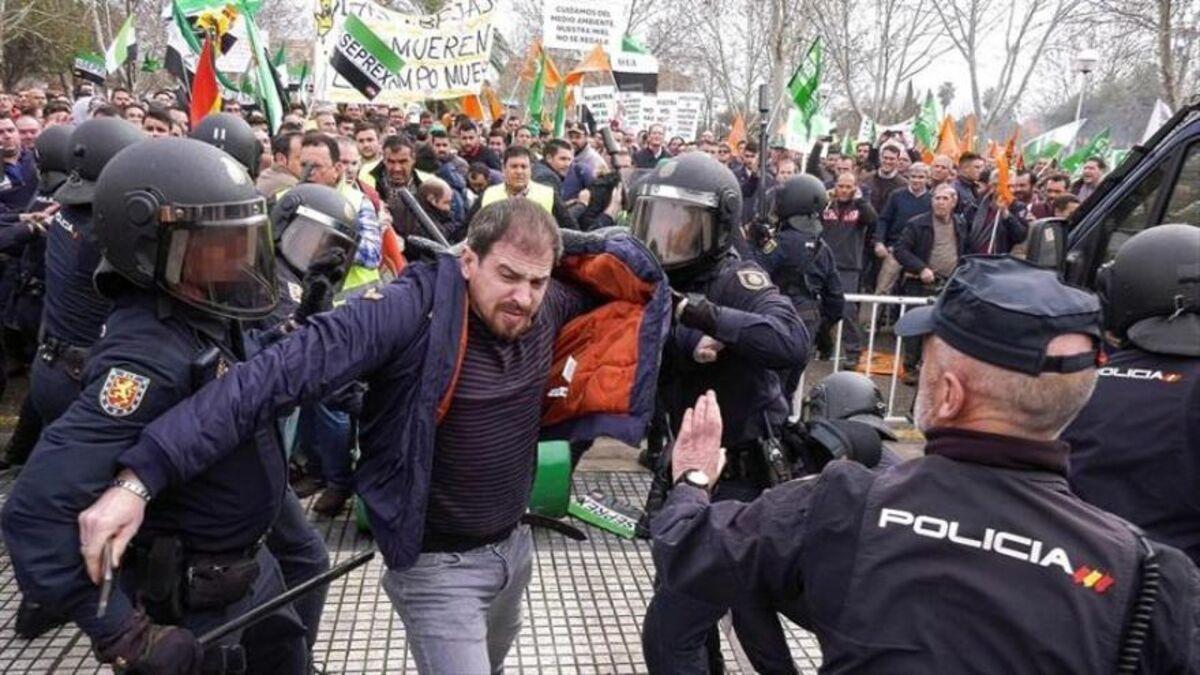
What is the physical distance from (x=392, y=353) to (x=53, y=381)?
7.31ft

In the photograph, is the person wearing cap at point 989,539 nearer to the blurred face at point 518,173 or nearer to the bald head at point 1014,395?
the bald head at point 1014,395

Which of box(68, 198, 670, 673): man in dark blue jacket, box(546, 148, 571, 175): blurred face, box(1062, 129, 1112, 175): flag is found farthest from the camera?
box(1062, 129, 1112, 175): flag

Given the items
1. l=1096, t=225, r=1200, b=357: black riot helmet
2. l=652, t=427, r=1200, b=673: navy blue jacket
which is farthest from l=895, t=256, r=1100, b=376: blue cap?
l=1096, t=225, r=1200, b=357: black riot helmet

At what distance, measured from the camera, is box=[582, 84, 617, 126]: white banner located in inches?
591

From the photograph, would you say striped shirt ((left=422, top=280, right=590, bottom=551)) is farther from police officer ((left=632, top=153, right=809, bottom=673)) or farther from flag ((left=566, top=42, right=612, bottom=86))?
flag ((left=566, top=42, right=612, bottom=86))

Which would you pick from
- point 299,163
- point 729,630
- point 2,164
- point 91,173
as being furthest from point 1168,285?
point 2,164

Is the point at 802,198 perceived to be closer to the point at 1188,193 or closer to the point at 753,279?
the point at 1188,193

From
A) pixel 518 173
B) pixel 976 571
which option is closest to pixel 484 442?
pixel 976 571

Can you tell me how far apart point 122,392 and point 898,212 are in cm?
867

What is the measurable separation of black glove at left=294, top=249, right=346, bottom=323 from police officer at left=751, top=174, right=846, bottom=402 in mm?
3410

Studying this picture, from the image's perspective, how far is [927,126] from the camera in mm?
17094

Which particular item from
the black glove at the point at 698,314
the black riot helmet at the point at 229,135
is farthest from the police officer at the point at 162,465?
the black riot helmet at the point at 229,135

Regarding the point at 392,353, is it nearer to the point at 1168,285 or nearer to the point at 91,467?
the point at 91,467

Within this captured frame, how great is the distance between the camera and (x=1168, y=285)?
2725 millimetres
